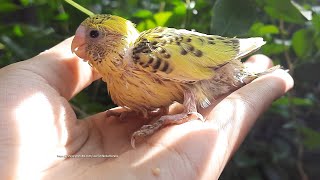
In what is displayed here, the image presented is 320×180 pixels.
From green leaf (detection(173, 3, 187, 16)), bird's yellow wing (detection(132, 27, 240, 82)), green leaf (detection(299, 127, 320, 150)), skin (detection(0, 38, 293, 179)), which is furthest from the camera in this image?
green leaf (detection(299, 127, 320, 150))

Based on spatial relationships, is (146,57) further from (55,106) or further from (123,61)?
(55,106)

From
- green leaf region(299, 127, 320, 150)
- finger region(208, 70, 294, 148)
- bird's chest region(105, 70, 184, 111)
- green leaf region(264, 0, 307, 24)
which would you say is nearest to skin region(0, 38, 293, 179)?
finger region(208, 70, 294, 148)

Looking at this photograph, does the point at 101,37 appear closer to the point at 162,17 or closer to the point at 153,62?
the point at 153,62

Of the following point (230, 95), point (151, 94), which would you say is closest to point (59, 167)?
point (151, 94)

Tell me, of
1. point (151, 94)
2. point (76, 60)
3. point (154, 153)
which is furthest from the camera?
point (76, 60)

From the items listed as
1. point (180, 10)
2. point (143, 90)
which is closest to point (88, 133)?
point (143, 90)

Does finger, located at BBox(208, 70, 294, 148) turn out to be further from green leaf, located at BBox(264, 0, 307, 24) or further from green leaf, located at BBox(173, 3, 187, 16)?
green leaf, located at BBox(173, 3, 187, 16)

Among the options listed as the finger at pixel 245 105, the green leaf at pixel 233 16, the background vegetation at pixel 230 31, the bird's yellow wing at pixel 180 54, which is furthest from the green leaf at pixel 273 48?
the bird's yellow wing at pixel 180 54

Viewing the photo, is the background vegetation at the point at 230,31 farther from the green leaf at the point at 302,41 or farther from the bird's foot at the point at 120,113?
the bird's foot at the point at 120,113
